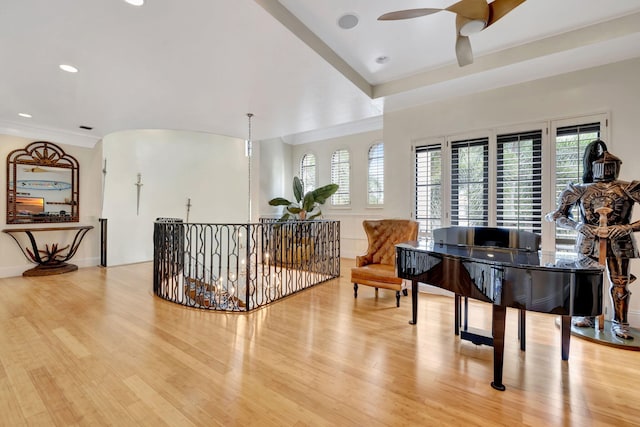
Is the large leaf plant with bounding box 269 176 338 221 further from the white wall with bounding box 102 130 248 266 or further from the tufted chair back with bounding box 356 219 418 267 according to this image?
the tufted chair back with bounding box 356 219 418 267

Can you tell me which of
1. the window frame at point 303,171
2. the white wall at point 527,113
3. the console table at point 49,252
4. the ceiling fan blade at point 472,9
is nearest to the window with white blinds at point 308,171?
the window frame at point 303,171

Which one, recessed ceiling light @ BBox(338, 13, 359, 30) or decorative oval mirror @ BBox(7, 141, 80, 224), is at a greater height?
recessed ceiling light @ BBox(338, 13, 359, 30)

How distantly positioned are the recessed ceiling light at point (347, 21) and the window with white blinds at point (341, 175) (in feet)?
15.5

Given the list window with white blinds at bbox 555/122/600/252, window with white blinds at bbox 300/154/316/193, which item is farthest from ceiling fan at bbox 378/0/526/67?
window with white blinds at bbox 300/154/316/193

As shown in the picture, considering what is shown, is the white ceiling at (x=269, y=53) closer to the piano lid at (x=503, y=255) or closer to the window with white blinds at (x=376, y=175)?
the piano lid at (x=503, y=255)

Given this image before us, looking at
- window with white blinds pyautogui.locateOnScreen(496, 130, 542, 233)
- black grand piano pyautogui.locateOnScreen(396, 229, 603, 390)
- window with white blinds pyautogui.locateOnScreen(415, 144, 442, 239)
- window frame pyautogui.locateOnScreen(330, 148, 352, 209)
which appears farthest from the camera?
window frame pyautogui.locateOnScreen(330, 148, 352, 209)

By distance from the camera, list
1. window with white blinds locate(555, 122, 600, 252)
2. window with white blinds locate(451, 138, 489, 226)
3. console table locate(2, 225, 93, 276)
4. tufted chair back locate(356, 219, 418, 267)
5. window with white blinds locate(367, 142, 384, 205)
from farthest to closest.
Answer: window with white blinds locate(367, 142, 384, 205) < console table locate(2, 225, 93, 276) < tufted chair back locate(356, 219, 418, 267) < window with white blinds locate(451, 138, 489, 226) < window with white blinds locate(555, 122, 600, 252)

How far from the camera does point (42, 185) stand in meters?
5.35

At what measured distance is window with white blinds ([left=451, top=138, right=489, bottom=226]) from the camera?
12.5ft

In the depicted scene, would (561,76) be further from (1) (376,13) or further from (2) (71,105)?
(2) (71,105)

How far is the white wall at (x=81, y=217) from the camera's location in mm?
5000

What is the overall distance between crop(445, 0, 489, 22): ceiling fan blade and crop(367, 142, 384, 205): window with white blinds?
5.03 m

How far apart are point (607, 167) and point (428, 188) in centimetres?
197

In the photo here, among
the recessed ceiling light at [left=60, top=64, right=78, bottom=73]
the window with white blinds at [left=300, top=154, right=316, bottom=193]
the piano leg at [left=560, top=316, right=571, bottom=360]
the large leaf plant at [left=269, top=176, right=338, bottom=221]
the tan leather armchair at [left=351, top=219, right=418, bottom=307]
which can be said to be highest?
the recessed ceiling light at [left=60, top=64, right=78, bottom=73]
